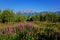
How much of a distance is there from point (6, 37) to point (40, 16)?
87804 millimetres

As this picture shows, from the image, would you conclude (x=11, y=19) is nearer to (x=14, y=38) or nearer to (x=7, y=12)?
(x=7, y=12)

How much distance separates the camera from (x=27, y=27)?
762 cm

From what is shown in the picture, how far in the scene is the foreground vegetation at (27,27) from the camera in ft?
19.2

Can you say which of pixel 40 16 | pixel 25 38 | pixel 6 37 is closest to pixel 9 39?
pixel 6 37

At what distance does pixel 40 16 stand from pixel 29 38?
87894 mm

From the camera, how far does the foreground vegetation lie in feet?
19.2

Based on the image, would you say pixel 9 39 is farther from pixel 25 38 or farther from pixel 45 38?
pixel 45 38

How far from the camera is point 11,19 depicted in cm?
5931

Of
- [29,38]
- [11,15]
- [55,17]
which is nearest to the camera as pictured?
[29,38]

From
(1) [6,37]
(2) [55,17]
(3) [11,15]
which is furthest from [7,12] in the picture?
(1) [6,37]

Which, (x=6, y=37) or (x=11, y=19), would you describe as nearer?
(x=6, y=37)

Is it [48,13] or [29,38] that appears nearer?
[29,38]

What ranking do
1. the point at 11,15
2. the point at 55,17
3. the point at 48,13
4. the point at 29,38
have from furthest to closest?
the point at 48,13 < the point at 55,17 < the point at 11,15 < the point at 29,38

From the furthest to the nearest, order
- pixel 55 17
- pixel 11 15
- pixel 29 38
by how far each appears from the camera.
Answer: pixel 55 17, pixel 11 15, pixel 29 38
